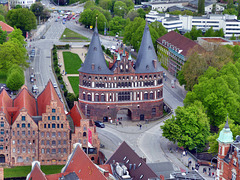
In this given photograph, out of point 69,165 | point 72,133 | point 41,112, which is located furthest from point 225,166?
point 41,112

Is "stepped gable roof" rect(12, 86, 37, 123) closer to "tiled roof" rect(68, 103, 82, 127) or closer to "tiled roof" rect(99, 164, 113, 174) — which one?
"tiled roof" rect(68, 103, 82, 127)

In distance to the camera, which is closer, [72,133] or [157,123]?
[72,133]

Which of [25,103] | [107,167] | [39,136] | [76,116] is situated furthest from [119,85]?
[107,167]

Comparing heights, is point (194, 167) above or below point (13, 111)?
below

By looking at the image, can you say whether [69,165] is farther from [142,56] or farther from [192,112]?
[142,56]

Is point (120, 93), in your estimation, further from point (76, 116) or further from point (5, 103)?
point (5, 103)

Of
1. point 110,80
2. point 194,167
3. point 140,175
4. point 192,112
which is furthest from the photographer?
point 110,80

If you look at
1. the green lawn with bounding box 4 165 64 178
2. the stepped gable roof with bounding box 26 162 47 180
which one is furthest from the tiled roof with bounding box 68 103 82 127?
the stepped gable roof with bounding box 26 162 47 180
